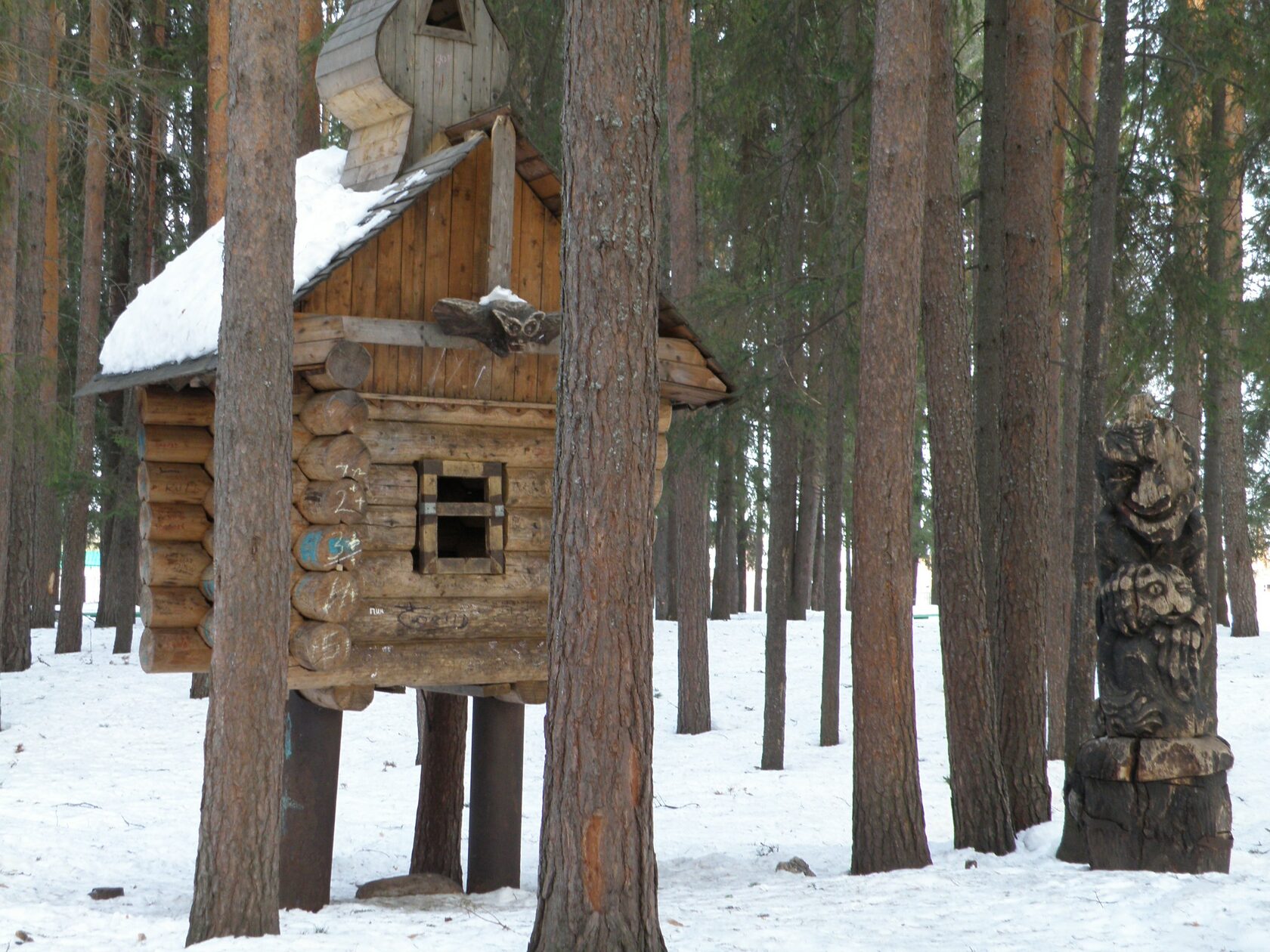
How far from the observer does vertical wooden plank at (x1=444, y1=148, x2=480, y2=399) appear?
785 centimetres

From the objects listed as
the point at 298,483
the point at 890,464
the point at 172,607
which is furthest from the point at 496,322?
the point at 890,464

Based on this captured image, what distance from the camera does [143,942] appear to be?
6578 mm

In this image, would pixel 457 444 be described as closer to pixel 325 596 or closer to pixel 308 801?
pixel 325 596

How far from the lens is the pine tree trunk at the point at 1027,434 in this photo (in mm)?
9172

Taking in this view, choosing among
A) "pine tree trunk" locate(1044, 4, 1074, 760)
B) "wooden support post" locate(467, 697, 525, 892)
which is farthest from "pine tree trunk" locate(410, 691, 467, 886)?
"pine tree trunk" locate(1044, 4, 1074, 760)

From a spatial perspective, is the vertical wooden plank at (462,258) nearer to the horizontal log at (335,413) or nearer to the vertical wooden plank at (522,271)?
the vertical wooden plank at (522,271)

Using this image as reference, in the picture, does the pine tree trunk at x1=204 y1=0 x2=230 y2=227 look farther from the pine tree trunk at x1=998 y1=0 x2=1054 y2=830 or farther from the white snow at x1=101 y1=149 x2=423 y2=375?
the pine tree trunk at x1=998 y1=0 x2=1054 y2=830

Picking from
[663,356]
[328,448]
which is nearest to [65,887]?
[328,448]

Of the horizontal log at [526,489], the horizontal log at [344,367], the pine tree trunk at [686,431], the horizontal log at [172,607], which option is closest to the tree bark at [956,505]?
the horizontal log at [526,489]

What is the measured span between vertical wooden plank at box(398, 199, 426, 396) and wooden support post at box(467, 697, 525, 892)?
8.47 ft

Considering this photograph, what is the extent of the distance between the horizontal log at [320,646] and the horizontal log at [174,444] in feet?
5.32

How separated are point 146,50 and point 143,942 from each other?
15317mm

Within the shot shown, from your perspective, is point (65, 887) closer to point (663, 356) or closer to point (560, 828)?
point (560, 828)

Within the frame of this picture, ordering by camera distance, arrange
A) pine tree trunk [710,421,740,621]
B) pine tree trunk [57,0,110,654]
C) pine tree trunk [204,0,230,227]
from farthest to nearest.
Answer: pine tree trunk [710,421,740,621]
pine tree trunk [57,0,110,654]
pine tree trunk [204,0,230,227]
